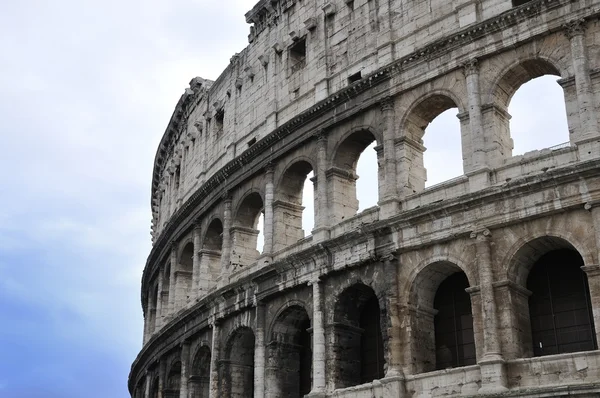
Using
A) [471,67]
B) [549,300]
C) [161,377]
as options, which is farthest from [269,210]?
[161,377]

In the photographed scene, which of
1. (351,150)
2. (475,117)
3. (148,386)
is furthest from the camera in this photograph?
(148,386)

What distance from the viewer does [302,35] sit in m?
24.5

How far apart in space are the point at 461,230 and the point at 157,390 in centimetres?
1648

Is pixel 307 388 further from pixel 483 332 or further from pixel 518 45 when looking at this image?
pixel 518 45

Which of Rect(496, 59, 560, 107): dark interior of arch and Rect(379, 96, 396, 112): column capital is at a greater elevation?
Rect(379, 96, 396, 112): column capital

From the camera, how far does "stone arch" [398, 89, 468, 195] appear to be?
19.8 m

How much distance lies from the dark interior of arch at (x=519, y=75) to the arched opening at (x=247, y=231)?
8740mm

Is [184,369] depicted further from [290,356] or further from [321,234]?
[321,234]

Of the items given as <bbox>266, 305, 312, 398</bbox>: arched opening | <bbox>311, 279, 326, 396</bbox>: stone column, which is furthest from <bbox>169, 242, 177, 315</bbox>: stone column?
<bbox>311, 279, 326, 396</bbox>: stone column

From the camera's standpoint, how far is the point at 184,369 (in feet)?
86.0

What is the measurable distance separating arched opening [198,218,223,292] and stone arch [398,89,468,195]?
8.85m

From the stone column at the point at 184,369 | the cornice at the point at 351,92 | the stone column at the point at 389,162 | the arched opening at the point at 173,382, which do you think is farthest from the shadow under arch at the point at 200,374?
the stone column at the point at 389,162

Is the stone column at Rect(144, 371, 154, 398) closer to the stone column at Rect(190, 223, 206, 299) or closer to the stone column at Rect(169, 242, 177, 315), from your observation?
the stone column at Rect(169, 242, 177, 315)

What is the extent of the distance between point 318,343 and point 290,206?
4985 mm
